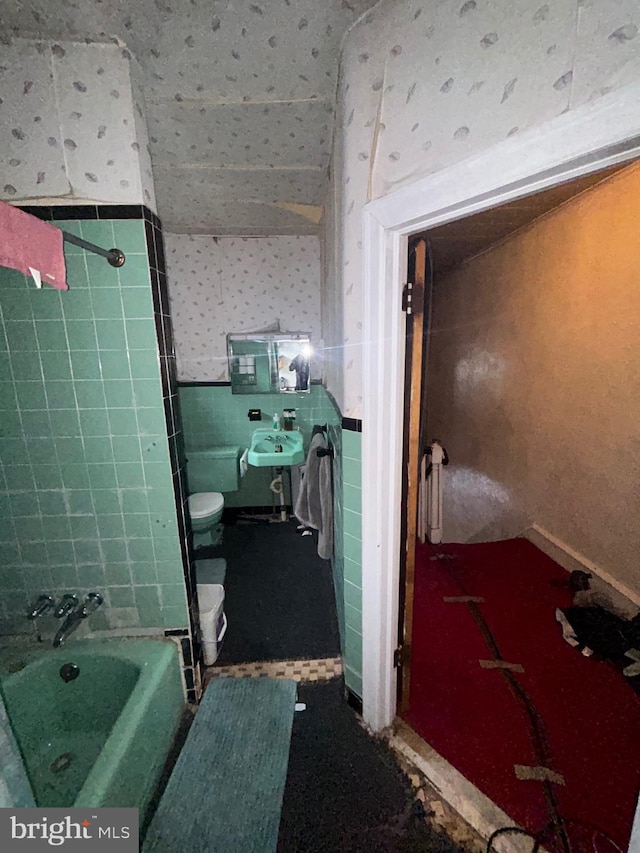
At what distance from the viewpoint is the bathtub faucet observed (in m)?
1.45

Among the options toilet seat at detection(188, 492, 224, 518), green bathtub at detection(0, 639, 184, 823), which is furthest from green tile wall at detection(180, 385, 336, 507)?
green bathtub at detection(0, 639, 184, 823)

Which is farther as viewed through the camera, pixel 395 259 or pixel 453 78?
pixel 395 259

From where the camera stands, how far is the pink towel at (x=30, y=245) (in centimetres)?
87

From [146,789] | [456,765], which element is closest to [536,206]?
[456,765]

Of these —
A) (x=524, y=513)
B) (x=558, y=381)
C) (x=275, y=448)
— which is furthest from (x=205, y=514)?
(x=558, y=381)

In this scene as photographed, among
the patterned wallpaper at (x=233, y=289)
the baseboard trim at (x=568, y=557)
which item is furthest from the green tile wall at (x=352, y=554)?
the patterned wallpaper at (x=233, y=289)

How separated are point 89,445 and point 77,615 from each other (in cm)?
75

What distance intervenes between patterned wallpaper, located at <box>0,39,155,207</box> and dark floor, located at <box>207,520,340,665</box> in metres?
2.25

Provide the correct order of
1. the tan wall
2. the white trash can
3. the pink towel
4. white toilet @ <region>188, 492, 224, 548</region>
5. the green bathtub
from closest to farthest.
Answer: the pink towel → the green bathtub → the white trash can → the tan wall → white toilet @ <region>188, 492, 224, 548</region>

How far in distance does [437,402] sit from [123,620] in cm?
371

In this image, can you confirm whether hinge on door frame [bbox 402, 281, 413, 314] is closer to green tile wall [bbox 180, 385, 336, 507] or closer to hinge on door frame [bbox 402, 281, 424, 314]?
hinge on door frame [bbox 402, 281, 424, 314]

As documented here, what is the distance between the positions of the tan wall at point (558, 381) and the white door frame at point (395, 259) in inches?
61.3

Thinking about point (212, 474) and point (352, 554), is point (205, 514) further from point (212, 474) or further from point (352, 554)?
point (352, 554)

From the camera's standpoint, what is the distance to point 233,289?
3.07 m
